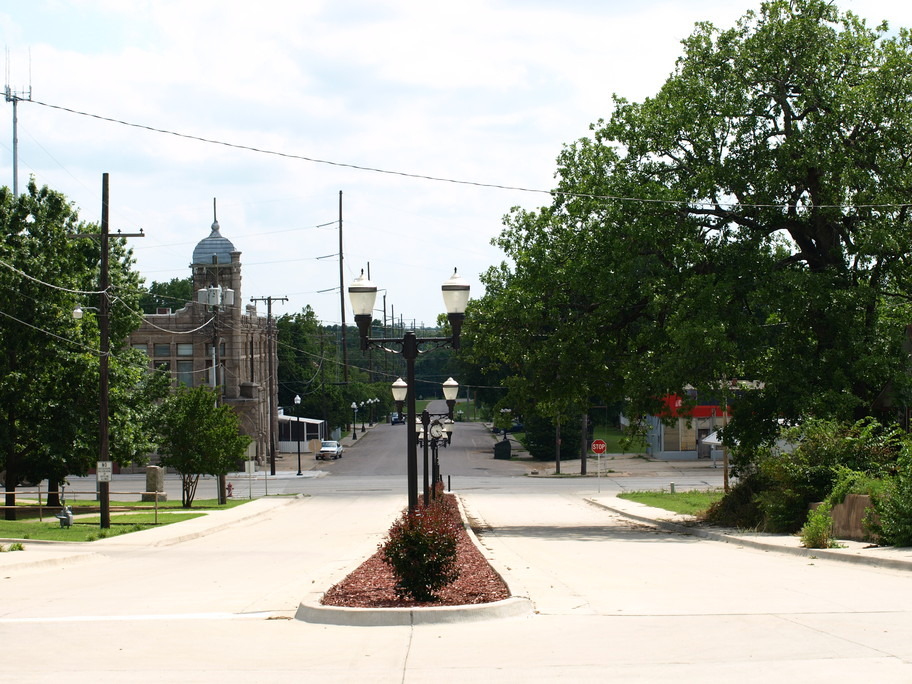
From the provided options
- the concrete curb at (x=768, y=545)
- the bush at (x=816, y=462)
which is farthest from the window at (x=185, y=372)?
the bush at (x=816, y=462)

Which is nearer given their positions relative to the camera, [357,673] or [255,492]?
[357,673]

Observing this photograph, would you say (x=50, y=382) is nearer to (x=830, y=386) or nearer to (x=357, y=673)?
(x=830, y=386)

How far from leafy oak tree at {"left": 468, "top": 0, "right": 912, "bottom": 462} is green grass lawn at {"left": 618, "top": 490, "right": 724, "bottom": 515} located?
6.85 m

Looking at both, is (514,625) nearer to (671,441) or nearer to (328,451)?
(671,441)

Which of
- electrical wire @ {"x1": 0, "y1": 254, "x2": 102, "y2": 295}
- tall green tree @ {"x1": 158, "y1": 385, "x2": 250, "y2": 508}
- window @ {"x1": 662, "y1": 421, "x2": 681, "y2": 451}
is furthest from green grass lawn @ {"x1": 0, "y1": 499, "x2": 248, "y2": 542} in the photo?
window @ {"x1": 662, "y1": 421, "x2": 681, "y2": 451}

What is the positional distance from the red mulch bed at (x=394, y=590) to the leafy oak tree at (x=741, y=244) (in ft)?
41.3

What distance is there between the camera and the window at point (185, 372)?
73.4 m

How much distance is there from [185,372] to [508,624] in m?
66.2

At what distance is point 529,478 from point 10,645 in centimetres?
5612

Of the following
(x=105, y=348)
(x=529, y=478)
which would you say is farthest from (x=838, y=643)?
(x=529, y=478)

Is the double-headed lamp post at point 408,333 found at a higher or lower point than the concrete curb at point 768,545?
higher

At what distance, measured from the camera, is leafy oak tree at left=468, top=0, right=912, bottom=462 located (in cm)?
2561

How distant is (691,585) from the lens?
1359 cm

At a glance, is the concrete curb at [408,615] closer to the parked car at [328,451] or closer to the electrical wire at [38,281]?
Answer: the electrical wire at [38,281]
